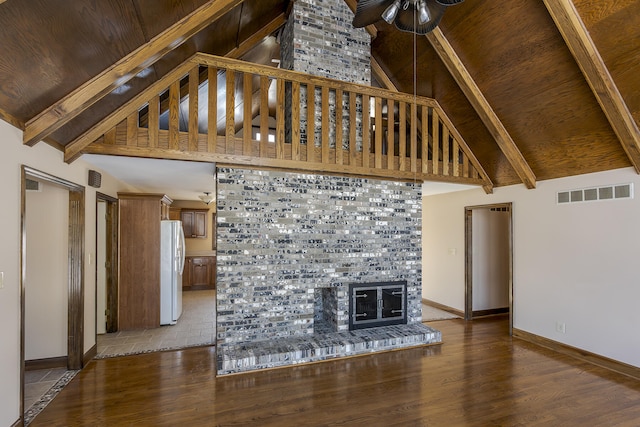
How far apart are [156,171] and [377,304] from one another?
11.7 feet

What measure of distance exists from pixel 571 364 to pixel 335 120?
4.20m

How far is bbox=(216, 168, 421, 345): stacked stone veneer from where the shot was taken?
3854mm

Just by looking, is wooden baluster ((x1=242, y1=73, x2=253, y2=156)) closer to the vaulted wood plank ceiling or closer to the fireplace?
the vaulted wood plank ceiling

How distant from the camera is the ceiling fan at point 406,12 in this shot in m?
2.69

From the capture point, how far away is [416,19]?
9.27 ft

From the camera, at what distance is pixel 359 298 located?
4457mm

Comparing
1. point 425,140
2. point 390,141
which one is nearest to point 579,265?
point 425,140

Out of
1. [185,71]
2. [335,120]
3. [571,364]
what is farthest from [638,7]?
[185,71]

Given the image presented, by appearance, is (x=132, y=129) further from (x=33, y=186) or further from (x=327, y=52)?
(x=327, y=52)

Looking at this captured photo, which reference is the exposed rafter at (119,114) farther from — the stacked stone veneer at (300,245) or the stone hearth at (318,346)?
the stone hearth at (318,346)

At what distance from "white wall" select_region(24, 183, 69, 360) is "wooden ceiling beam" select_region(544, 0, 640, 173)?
5.33 m

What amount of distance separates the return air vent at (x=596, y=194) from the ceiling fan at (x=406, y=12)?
9.76ft

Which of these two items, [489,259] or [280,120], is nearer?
[280,120]

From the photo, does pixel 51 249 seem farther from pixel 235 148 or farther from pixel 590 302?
pixel 590 302
